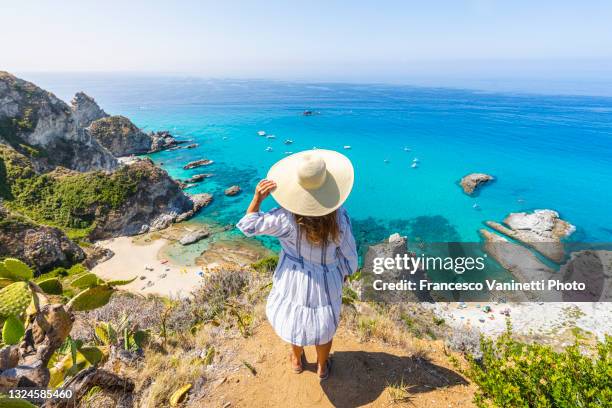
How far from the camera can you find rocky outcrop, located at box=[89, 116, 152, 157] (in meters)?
49.8

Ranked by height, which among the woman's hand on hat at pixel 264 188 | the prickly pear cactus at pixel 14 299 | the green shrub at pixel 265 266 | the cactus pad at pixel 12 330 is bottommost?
the green shrub at pixel 265 266

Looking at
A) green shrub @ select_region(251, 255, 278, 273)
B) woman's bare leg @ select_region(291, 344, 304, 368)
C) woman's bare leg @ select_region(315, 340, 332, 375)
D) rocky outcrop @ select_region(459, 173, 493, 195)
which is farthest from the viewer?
rocky outcrop @ select_region(459, 173, 493, 195)

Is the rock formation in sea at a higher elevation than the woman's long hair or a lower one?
lower

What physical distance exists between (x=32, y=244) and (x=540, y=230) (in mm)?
40710

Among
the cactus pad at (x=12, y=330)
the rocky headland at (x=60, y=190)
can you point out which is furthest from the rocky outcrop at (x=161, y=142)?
the cactus pad at (x=12, y=330)

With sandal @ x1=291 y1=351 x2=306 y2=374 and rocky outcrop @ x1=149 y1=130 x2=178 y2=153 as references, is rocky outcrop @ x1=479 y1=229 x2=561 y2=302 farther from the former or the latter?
rocky outcrop @ x1=149 y1=130 x2=178 y2=153

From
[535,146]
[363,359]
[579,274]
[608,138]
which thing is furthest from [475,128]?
[363,359]

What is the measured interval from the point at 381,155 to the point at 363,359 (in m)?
54.0

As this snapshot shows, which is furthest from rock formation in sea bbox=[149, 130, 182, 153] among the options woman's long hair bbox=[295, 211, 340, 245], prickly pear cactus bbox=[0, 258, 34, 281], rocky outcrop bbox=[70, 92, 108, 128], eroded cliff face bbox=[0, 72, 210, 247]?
woman's long hair bbox=[295, 211, 340, 245]

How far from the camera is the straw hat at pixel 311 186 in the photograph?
2447 mm

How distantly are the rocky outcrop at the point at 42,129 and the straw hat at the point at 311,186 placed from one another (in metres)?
40.1

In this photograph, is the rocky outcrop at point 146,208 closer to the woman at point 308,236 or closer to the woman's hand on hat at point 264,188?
the woman at point 308,236

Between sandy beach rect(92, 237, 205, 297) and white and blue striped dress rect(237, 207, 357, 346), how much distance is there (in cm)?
1670

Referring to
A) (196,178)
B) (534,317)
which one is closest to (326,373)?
(534,317)
